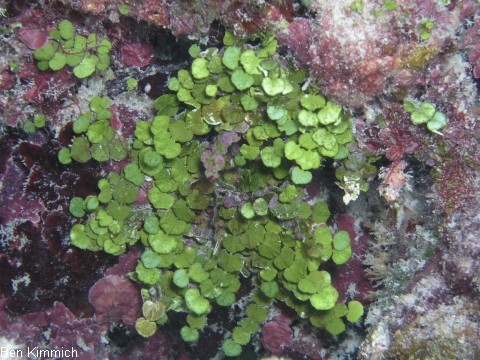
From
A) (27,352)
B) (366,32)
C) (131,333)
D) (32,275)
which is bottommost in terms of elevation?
(131,333)

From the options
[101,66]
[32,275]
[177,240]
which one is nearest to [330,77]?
[177,240]

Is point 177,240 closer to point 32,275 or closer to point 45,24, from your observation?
point 32,275

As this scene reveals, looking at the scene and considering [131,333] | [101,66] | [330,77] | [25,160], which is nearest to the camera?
[330,77]

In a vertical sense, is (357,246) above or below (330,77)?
below

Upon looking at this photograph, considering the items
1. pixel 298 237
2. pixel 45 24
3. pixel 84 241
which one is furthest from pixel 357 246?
pixel 45 24

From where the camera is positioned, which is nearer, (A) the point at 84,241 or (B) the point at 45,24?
(B) the point at 45,24

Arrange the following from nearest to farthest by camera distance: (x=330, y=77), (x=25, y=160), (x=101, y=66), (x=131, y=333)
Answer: (x=330, y=77)
(x=101, y=66)
(x=25, y=160)
(x=131, y=333)

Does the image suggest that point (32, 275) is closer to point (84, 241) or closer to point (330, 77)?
point (84, 241)
